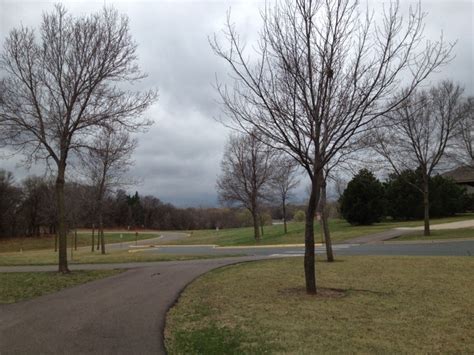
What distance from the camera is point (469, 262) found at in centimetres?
1493

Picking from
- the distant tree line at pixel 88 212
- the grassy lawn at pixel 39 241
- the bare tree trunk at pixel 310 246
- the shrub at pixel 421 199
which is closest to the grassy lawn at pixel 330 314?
the bare tree trunk at pixel 310 246

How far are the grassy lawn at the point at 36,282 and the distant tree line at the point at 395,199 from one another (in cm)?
3313

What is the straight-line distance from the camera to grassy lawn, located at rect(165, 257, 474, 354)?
6.20 m

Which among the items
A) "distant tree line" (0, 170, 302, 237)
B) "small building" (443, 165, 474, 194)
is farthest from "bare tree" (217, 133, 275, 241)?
"small building" (443, 165, 474, 194)

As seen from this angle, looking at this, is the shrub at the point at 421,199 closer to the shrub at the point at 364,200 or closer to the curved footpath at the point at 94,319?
the shrub at the point at 364,200

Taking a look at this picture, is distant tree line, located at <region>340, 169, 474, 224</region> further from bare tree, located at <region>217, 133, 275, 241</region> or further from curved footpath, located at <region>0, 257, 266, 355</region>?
curved footpath, located at <region>0, 257, 266, 355</region>

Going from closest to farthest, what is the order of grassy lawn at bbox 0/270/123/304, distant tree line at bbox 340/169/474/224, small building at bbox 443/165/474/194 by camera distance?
1. grassy lawn at bbox 0/270/123/304
2. distant tree line at bbox 340/169/474/224
3. small building at bbox 443/165/474/194

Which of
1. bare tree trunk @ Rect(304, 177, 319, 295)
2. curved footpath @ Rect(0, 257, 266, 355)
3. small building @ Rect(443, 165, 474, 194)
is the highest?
small building @ Rect(443, 165, 474, 194)

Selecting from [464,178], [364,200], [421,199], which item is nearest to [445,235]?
[364,200]

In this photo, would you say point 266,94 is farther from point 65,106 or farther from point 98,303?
point 65,106

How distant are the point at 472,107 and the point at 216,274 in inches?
1003

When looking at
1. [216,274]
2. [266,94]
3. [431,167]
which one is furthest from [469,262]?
[431,167]

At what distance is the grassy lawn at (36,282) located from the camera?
38.4 ft

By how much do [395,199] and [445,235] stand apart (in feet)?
64.8
